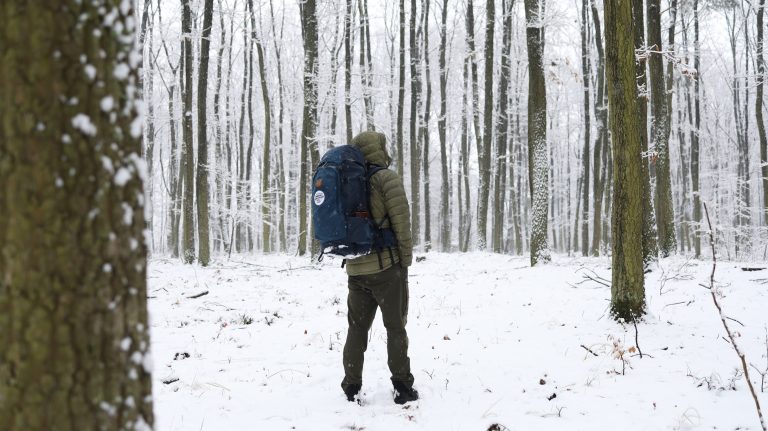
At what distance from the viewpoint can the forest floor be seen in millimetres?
3457

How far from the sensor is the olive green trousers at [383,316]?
364 centimetres

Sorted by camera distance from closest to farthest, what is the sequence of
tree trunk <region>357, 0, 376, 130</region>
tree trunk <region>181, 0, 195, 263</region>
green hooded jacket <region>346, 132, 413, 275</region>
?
green hooded jacket <region>346, 132, 413, 275</region>, tree trunk <region>181, 0, 195, 263</region>, tree trunk <region>357, 0, 376, 130</region>

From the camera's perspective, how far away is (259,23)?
22750 millimetres

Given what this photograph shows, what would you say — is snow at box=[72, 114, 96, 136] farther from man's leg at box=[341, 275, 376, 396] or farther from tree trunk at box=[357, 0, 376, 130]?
tree trunk at box=[357, 0, 376, 130]

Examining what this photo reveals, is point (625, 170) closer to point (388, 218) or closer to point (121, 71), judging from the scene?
point (388, 218)

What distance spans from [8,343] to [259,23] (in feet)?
79.4

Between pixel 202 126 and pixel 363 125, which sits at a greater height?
pixel 363 125

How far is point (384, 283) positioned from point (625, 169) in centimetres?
371

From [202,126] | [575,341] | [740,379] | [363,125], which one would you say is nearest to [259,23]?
[363,125]

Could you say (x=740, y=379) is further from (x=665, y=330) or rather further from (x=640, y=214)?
(x=640, y=214)

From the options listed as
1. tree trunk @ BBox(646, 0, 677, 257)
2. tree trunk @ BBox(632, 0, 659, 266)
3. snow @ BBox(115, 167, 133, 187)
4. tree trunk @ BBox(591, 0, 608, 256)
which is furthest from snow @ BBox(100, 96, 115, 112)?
tree trunk @ BBox(591, 0, 608, 256)

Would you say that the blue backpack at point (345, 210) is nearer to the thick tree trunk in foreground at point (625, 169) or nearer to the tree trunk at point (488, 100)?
the thick tree trunk in foreground at point (625, 169)

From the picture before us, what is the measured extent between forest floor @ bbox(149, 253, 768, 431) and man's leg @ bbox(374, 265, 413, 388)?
0.28 m

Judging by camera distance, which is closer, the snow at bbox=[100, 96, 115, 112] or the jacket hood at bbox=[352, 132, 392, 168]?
the snow at bbox=[100, 96, 115, 112]
